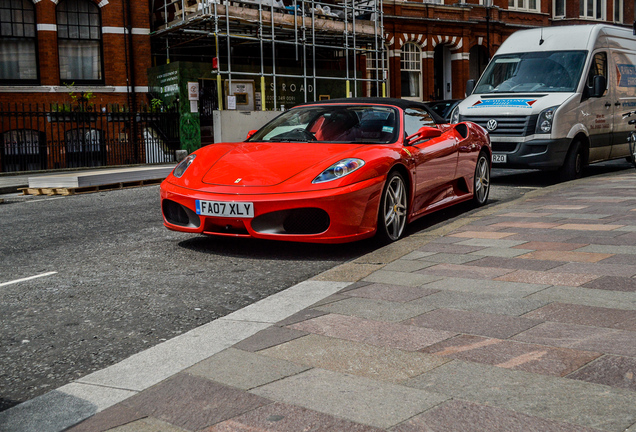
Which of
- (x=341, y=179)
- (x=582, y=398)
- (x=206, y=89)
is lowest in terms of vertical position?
(x=582, y=398)

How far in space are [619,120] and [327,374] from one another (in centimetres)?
1101

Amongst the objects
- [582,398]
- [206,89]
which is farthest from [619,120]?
[206,89]

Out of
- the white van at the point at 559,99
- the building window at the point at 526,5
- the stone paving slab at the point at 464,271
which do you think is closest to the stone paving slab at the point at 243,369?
the stone paving slab at the point at 464,271

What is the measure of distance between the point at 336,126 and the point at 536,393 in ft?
15.0

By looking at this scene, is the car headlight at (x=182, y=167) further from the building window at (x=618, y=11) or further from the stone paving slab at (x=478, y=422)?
the building window at (x=618, y=11)

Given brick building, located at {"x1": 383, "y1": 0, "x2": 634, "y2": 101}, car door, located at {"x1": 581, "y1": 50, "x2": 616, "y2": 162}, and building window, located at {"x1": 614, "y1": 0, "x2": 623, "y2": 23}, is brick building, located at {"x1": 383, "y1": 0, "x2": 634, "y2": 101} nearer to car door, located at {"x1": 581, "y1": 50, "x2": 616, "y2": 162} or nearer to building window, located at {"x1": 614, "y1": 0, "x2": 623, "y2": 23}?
building window, located at {"x1": 614, "y1": 0, "x2": 623, "y2": 23}

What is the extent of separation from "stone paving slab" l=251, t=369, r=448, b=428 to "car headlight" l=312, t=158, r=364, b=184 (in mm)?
2821

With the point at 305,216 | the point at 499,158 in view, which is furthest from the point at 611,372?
the point at 499,158

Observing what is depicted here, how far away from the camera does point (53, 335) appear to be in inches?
151

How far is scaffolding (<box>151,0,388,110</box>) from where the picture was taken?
2153cm

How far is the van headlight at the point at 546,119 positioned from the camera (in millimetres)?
10656

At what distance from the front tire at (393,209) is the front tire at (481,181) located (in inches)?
80.9

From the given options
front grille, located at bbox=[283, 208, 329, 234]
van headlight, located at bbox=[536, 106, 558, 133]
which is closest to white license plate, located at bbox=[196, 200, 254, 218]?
front grille, located at bbox=[283, 208, 329, 234]

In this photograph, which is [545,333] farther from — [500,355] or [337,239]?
[337,239]
